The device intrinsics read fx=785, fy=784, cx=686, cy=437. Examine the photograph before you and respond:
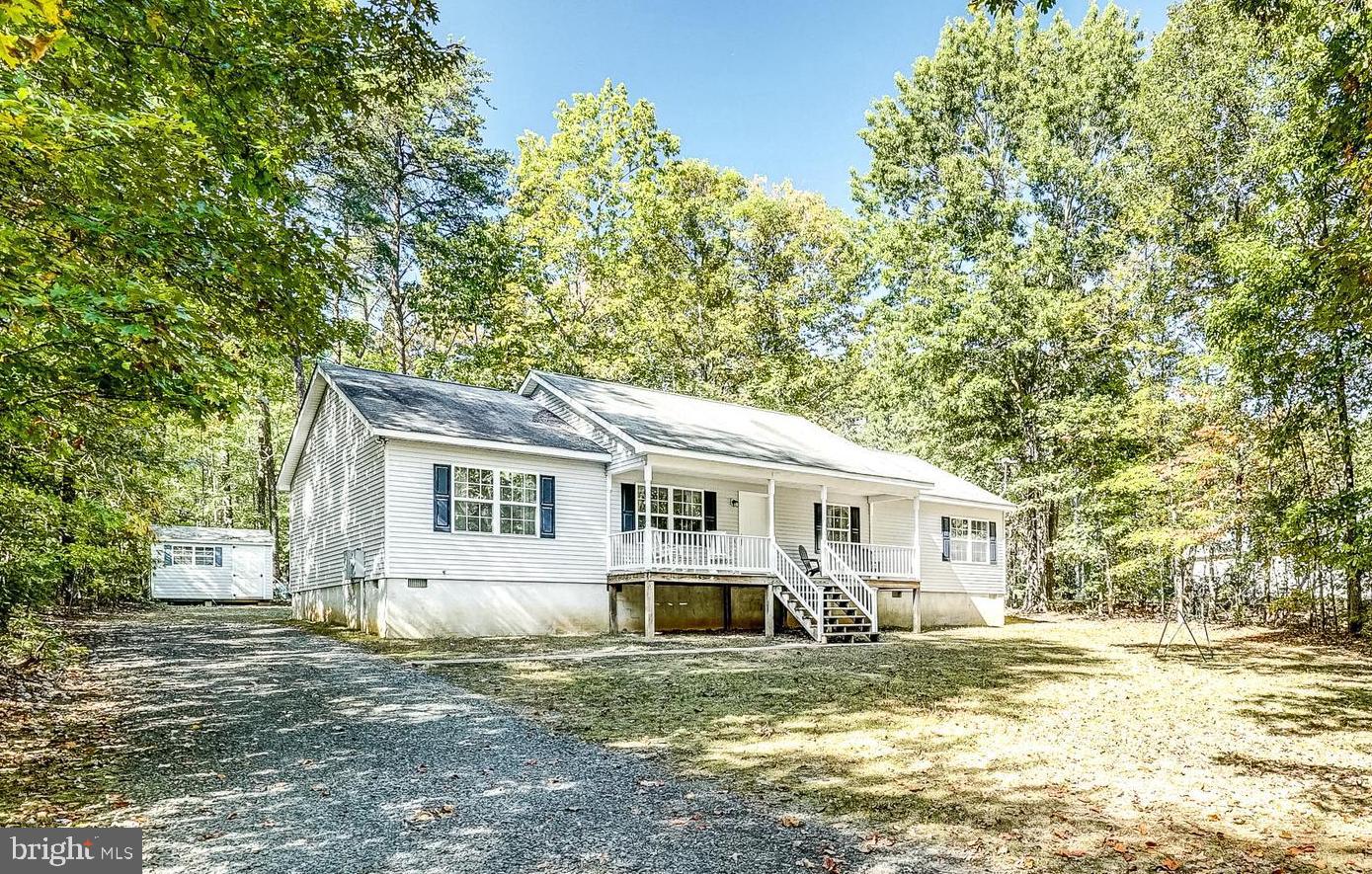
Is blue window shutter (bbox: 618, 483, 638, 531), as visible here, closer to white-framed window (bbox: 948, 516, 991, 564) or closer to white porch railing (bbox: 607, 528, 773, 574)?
white porch railing (bbox: 607, 528, 773, 574)

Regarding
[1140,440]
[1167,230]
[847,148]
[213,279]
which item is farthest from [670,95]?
[213,279]

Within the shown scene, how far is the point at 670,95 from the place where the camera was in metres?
31.9

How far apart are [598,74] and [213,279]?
2802 cm

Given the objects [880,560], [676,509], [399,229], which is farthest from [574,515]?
[399,229]

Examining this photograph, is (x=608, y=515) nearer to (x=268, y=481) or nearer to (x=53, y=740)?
(x=53, y=740)

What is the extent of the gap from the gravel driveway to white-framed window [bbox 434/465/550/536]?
256 inches

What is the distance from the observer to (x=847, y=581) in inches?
723

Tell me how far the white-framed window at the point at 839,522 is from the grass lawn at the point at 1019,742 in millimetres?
7607

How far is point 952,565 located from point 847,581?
256 inches

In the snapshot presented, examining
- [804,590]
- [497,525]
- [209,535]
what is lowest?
[804,590]

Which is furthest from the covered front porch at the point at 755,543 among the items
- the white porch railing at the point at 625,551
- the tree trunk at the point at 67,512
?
the tree trunk at the point at 67,512

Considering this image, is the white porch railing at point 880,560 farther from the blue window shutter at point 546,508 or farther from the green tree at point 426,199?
the green tree at point 426,199

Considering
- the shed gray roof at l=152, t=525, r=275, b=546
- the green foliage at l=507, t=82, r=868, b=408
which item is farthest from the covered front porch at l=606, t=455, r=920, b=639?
the shed gray roof at l=152, t=525, r=275, b=546

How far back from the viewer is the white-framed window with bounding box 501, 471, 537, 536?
52.2 feet
